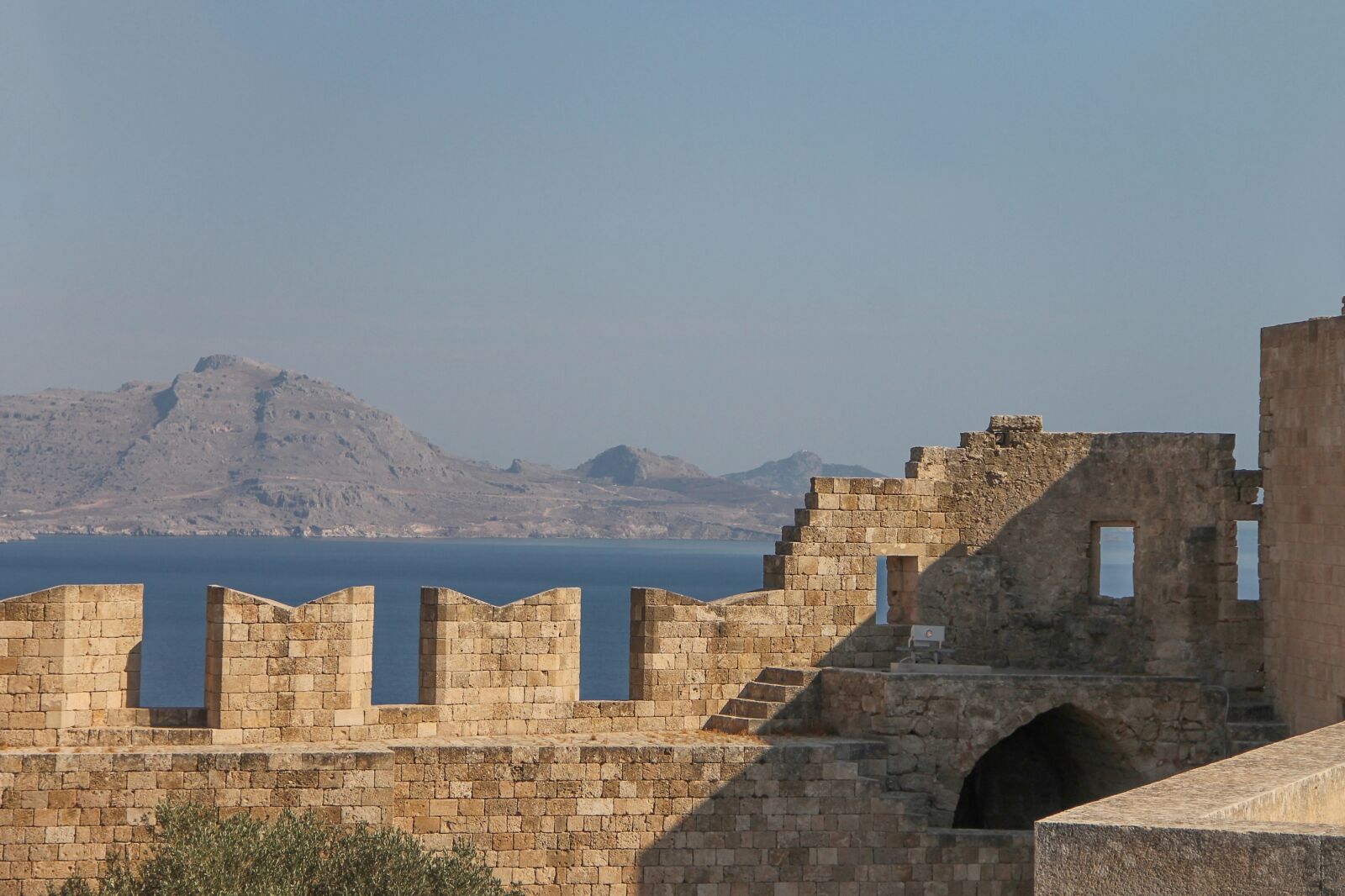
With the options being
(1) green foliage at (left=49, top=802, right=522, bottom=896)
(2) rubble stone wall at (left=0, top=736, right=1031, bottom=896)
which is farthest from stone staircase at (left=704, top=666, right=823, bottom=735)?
(1) green foliage at (left=49, top=802, right=522, bottom=896)

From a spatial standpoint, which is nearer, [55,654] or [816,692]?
[55,654]

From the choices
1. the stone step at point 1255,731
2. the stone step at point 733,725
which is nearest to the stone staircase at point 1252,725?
the stone step at point 1255,731

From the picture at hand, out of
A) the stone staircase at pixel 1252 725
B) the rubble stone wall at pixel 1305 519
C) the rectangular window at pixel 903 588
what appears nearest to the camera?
the rubble stone wall at pixel 1305 519

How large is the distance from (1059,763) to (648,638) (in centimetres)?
444

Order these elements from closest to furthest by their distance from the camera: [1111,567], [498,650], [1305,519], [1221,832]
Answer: [1221,832]
[498,650]
[1305,519]
[1111,567]

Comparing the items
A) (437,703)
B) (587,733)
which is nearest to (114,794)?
(437,703)

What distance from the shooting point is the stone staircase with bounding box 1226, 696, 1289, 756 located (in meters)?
15.1

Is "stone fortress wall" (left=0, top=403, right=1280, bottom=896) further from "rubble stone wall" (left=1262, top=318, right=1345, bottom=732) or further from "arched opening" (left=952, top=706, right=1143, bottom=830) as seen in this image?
"rubble stone wall" (left=1262, top=318, right=1345, bottom=732)

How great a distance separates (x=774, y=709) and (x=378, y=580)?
99.8m

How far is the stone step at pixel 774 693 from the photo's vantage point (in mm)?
15539

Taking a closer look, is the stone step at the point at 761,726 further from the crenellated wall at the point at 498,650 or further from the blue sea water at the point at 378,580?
the blue sea water at the point at 378,580

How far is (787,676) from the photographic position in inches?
620

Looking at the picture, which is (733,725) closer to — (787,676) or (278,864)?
(787,676)

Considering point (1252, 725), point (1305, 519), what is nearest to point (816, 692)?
point (1252, 725)
